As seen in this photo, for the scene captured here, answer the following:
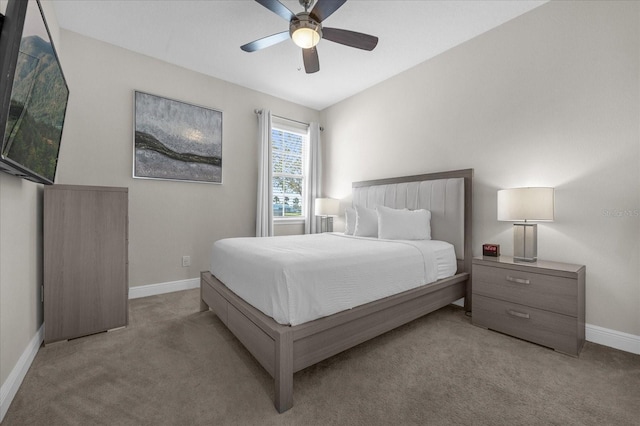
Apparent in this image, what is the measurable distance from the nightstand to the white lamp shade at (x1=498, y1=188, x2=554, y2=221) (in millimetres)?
389

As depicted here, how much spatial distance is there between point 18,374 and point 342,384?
6.16ft

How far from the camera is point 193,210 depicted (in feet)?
11.7

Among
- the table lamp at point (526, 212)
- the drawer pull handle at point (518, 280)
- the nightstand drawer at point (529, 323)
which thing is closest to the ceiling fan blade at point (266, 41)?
the table lamp at point (526, 212)

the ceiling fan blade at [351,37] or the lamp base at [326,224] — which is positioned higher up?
the ceiling fan blade at [351,37]

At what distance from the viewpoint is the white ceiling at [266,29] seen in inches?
96.1

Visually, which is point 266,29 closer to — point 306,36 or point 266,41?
point 266,41

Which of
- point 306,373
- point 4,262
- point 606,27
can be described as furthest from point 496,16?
point 4,262

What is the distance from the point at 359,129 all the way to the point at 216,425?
3928 millimetres

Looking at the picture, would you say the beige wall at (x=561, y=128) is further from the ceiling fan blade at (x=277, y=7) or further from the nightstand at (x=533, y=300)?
the ceiling fan blade at (x=277, y=7)

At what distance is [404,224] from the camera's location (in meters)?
2.96

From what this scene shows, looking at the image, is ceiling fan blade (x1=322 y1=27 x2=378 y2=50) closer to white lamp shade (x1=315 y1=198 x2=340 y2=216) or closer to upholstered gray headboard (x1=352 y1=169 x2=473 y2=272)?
upholstered gray headboard (x1=352 y1=169 x2=473 y2=272)

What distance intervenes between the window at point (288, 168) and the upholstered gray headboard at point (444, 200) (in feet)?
5.62

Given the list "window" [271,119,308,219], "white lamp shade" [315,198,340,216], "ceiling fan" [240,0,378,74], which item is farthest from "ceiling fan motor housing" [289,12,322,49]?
"white lamp shade" [315,198,340,216]

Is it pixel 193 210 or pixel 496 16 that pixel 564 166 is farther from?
pixel 193 210
